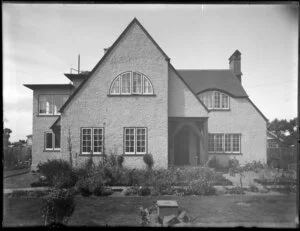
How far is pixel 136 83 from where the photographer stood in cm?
1580

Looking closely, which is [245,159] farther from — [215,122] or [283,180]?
[283,180]

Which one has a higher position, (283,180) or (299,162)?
(299,162)

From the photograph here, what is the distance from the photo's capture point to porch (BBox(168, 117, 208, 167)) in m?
16.8

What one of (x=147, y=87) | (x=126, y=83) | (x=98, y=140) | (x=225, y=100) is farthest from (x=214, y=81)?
(x=98, y=140)

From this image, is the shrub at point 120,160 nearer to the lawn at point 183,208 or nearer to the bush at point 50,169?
the bush at point 50,169

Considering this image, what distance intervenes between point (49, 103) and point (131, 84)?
737cm

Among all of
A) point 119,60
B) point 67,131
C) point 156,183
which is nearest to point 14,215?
point 156,183

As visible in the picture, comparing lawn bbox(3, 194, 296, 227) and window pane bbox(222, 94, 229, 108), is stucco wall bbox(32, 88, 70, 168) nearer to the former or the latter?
lawn bbox(3, 194, 296, 227)

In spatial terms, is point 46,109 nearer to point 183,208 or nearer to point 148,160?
point 148,160

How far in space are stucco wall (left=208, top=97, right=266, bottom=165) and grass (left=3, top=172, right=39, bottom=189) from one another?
48.1 ft

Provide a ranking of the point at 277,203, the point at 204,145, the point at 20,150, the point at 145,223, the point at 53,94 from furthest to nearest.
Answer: the point at 53,94 → the point at 204,145 → the point at 20,150 → the point at 277,203 → the point at 145,223

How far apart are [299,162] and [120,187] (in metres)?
8.26

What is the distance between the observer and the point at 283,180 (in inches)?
424

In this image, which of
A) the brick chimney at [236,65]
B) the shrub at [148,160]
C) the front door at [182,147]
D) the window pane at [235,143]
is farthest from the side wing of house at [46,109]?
the brick chimney at [236,65]
